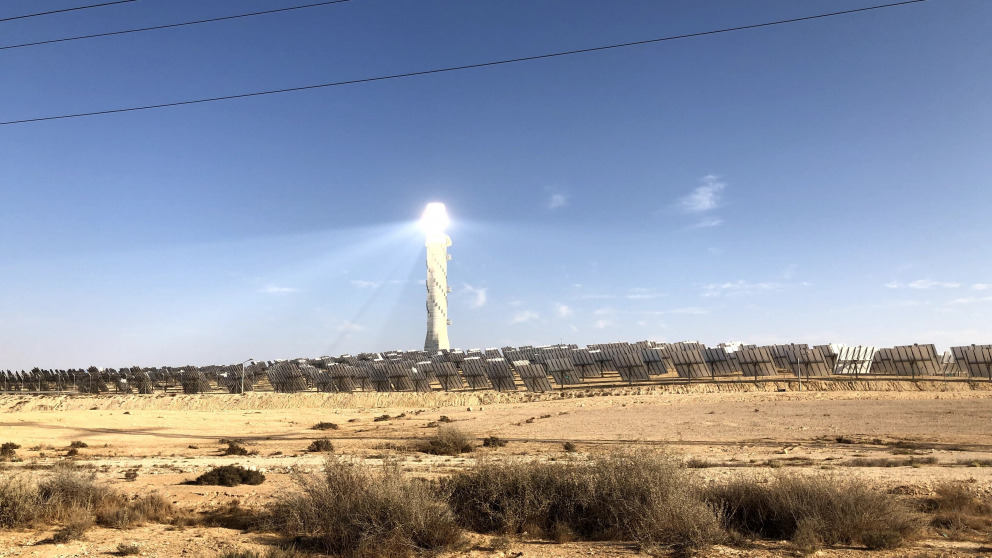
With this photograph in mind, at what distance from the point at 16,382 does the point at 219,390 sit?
30115 millimetres

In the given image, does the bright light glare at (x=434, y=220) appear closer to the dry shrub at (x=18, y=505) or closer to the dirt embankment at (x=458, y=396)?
the dirt embankment at (x=458, y=396)

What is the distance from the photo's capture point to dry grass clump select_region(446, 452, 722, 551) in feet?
28.7

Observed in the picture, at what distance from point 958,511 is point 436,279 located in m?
81.8

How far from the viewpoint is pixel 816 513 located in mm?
8914

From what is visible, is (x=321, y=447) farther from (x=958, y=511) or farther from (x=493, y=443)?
(x=958, y=511)

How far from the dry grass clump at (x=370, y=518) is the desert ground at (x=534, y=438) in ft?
1.56

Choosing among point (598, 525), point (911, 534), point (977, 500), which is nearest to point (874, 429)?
point (977, 500)

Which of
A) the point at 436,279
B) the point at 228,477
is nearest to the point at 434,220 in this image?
the point at 436,279

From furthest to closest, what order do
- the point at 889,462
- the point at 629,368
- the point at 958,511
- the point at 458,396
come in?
the point at 629,368, the point at 458,396, the point at 889,462, the point at 958,511

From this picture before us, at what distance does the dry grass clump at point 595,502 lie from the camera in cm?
874

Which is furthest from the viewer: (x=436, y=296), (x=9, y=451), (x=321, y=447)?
→ (x=436, y=296)

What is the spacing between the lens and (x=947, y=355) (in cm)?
4588

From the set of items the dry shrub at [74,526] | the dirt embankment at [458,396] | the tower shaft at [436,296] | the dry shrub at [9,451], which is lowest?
the dirt embankment at [458,396]

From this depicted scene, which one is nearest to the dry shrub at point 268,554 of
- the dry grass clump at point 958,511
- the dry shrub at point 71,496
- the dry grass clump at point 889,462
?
the dry shrub at point 71,496
